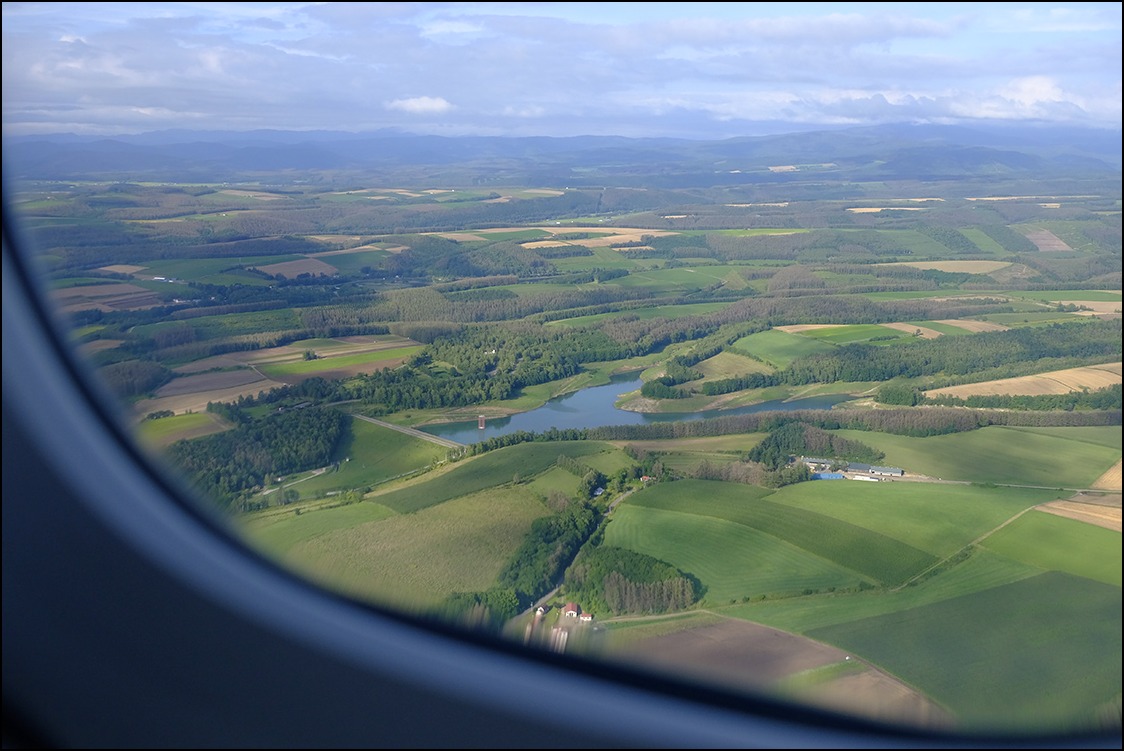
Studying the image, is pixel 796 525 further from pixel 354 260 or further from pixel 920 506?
pixel 354 260

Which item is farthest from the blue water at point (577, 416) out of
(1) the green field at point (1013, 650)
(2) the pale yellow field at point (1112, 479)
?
(2) the pale yellow field at point (1112, 479)

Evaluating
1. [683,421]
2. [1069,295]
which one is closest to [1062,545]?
[1069,295]

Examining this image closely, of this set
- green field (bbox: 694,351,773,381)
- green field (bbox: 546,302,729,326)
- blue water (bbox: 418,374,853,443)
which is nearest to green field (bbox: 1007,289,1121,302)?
blue water (bbox: 418,374,853,443)

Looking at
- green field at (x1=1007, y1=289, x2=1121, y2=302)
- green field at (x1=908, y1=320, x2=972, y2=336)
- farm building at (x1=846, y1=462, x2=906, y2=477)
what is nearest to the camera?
green field at (x1=1007, y1=289, x2=1121, y2=302)

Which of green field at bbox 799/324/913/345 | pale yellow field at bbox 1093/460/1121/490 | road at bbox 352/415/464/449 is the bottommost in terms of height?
road at bbox 352/415/464/449

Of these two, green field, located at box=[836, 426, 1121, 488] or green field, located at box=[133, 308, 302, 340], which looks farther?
green field, located at box=[133, 308, 302, 340]

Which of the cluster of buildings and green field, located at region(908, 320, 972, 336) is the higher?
green field, located at region(908, 320, 972, 336)

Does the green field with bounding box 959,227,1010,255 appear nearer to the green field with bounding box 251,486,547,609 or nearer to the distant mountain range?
the distant mountain range
